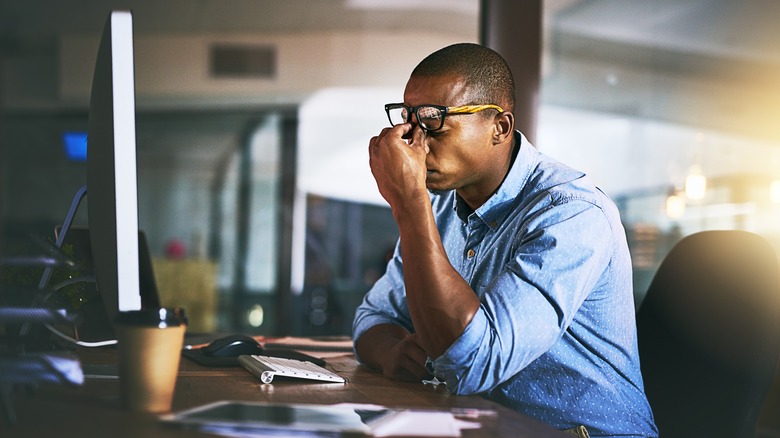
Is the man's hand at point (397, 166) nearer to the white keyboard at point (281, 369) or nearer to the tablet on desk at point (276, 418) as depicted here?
the white keyboard at point (281, 369)

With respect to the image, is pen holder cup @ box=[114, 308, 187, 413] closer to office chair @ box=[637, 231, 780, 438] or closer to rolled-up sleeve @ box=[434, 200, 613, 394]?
rolled-up sleeve @ box=[434, 200, 613, 394]

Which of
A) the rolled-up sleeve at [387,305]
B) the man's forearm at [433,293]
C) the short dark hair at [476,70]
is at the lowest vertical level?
the rolled-up sleeve at [387,305]

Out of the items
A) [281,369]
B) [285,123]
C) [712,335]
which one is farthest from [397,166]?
[285,123]

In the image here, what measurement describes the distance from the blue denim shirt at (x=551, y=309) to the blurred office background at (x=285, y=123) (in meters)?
3.28

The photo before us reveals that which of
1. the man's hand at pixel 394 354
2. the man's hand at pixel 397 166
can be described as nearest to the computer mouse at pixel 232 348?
the man's hand at pixel 394 354

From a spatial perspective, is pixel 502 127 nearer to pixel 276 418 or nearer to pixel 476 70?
pixel 476 70

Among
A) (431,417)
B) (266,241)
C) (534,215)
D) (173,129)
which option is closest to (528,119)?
(534,215)

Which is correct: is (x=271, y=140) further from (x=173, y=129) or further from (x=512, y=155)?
(x=512, y=155)

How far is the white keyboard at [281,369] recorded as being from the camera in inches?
53.1

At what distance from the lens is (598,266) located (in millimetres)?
1444

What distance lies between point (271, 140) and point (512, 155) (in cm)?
434

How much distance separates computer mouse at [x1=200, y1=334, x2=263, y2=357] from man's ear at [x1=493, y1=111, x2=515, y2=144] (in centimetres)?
64

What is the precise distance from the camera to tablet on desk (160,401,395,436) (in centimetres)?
92

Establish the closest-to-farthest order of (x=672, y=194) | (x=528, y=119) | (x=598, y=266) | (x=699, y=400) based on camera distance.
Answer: (x=598, y=266), (x=699, y=400), (x=528, y=119), (x=672, y=194)
